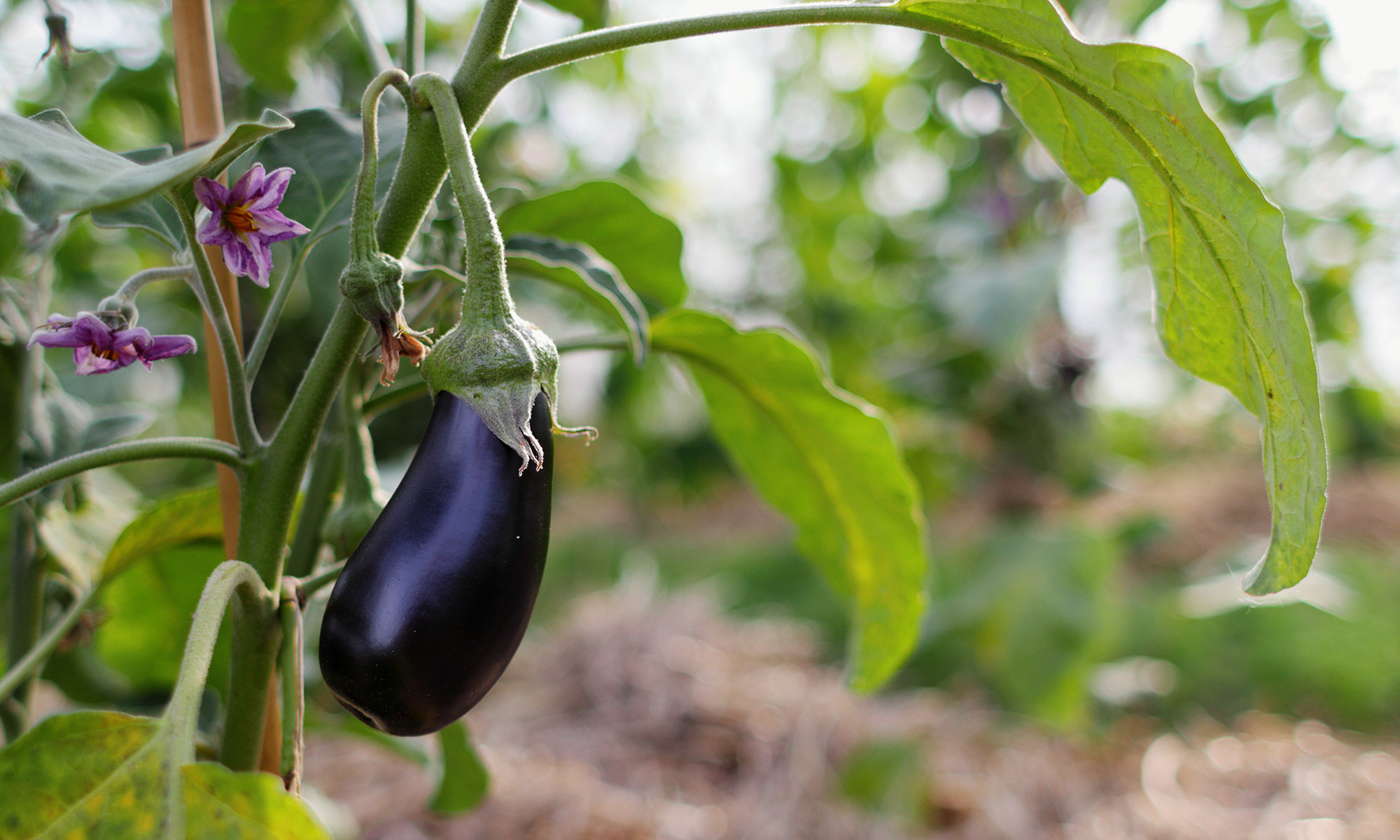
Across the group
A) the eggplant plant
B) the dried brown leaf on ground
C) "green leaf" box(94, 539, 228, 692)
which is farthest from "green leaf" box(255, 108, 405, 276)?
the dried brown leaf on ground

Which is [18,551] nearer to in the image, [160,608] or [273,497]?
[160,608]

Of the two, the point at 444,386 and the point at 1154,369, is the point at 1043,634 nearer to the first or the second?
the point at 444,386

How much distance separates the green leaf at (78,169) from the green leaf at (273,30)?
14.9 inches

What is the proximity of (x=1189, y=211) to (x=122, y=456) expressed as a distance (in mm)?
294

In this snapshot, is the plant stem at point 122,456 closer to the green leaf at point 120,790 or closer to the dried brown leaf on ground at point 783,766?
the green leaf at point 120,790

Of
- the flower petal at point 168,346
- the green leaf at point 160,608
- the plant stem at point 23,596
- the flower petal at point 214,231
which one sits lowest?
the green leaf at point 160,608

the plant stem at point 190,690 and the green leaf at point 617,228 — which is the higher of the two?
the green leaf at point 617,228

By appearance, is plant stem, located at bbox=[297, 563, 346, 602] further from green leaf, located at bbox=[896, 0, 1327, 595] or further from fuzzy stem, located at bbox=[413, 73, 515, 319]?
green leaf, located at bbox=[896, 0, 1327, 595]

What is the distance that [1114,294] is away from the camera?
167cm

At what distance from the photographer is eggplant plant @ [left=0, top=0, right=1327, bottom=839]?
0.17m

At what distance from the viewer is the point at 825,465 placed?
16.6 inches

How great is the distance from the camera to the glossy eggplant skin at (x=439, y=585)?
185 mm

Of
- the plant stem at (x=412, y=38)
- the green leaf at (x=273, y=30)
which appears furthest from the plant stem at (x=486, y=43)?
the green leaf at (x=273, y=30)

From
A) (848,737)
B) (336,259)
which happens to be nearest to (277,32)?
(336,259)
